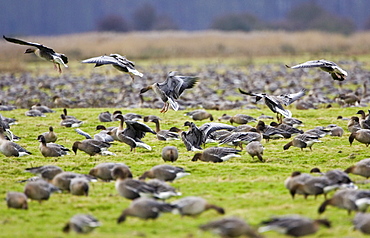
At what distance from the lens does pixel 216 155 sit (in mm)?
11477

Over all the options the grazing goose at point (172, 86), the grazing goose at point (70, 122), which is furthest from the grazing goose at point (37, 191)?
the grazing goose at point (70, 122)

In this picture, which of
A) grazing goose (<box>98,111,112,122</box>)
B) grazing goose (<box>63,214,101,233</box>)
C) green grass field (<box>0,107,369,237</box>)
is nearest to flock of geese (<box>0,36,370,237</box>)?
grazing goose (<box>63,214,101,233</box>)

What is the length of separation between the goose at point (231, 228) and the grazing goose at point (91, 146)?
19.7 ft

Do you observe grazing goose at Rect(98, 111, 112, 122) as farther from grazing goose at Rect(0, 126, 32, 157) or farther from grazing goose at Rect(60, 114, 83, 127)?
grazing goose at Rect(0, 126, 32, 157)

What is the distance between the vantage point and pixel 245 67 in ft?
162

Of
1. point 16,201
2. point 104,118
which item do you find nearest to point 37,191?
point 16,201

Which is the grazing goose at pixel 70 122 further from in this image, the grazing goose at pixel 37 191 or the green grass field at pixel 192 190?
the grazing goose at pixel 37 191

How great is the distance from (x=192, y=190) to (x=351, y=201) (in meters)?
2.76

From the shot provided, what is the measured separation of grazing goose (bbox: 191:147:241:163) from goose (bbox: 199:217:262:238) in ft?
15.9

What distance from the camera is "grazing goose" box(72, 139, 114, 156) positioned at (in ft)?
40.1

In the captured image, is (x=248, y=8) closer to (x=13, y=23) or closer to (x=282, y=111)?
(x=13, y=23)

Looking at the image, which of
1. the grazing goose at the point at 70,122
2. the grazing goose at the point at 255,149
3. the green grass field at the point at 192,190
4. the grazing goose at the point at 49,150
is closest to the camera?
the green grass field at the point at 192,190

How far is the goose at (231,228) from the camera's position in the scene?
652cm

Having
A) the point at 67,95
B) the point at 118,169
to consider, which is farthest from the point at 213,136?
the point at 67,95
